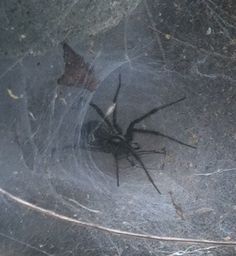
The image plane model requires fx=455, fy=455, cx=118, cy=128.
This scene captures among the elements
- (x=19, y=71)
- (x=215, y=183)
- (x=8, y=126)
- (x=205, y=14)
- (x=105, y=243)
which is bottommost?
(x=105, y=243)

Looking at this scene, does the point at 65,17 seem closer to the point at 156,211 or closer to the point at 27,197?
the point at 27,197

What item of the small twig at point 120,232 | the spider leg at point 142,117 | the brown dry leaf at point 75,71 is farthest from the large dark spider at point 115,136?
the small twig at point 120,232

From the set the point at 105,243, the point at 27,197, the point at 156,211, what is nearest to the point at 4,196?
the point at 27,197

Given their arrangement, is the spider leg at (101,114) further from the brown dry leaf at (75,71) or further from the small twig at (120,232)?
the small twig at (120,232)

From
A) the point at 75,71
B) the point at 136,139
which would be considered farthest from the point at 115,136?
the point at 75,71

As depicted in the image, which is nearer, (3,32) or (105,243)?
(3,32)

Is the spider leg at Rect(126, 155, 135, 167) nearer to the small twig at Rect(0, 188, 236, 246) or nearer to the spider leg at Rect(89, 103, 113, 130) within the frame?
the spider leg at Rect(89, 103, 113, 130)
